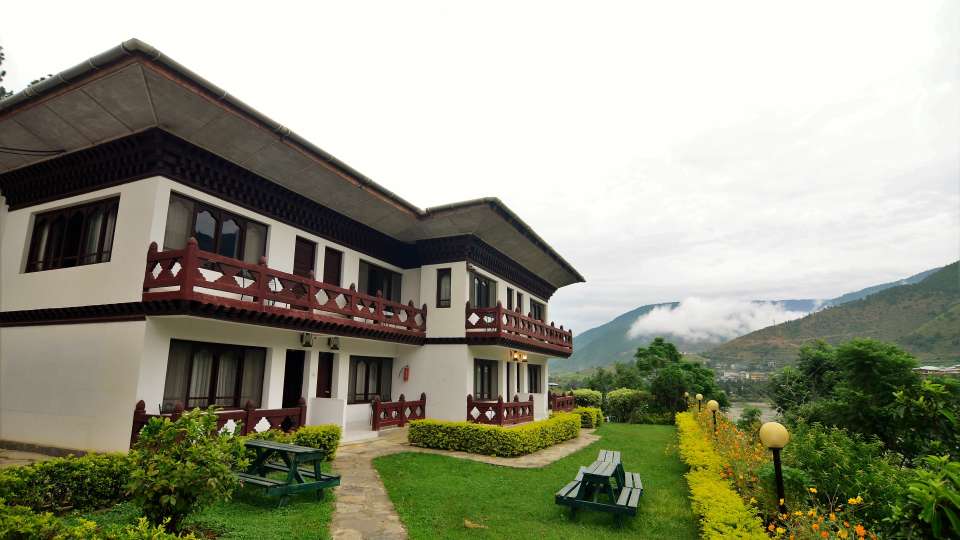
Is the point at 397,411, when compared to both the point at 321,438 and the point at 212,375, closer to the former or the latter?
the point at 321,438

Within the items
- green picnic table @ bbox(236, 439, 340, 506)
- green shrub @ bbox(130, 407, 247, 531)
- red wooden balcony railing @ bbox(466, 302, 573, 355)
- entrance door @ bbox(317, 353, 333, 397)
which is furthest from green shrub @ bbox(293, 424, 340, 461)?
red wooden balcony railing @ bbox(466, 302, 573, 355)

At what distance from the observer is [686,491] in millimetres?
10125

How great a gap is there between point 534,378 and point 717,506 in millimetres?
19464

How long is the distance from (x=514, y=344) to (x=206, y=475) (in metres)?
13.7

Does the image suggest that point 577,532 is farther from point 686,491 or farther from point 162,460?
point 162,460

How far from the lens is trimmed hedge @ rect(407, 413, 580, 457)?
537 inches

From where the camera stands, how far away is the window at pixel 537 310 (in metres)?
26.7

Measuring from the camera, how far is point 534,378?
2583 cm

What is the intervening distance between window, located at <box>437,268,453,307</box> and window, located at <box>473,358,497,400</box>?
2.66 meters

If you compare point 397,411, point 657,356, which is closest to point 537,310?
point 397,411

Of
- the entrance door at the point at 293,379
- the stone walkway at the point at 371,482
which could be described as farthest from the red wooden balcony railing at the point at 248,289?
the stone walkway at the point at 371,482

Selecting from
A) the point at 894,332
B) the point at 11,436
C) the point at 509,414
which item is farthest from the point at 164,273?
the point at 894,332

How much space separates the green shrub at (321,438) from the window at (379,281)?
6.68 m

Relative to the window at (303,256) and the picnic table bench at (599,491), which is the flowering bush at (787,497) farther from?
the window at (303,256)
